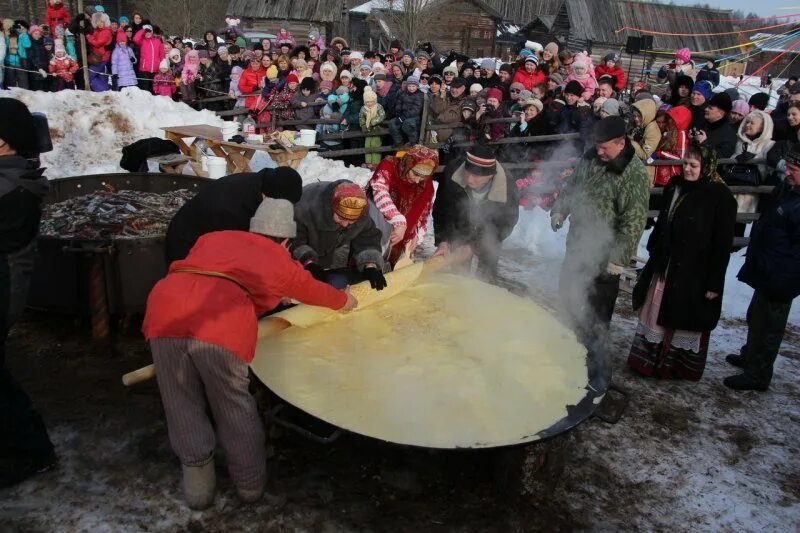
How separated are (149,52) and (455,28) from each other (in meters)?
22.8

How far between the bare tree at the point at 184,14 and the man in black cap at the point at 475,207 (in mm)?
31311

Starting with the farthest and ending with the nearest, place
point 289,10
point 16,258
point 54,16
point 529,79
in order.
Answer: point 289,10 < point 54,16 < point 529,79 < point 16,258

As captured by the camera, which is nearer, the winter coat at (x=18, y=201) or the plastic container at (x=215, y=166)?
the winter coat at (x=18, y=201)

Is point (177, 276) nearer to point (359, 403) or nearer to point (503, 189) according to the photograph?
point (359, 403)

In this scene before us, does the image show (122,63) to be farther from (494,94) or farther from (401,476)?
(401,476)

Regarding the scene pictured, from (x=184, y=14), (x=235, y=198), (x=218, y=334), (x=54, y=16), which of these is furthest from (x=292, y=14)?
(x=218, y=334)

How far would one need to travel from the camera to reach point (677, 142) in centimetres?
744

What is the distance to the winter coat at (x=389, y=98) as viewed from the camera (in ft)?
33.3

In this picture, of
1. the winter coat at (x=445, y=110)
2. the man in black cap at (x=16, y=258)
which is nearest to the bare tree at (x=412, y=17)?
the winter coat at (x=445, y=110)

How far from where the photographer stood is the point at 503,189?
4941mm

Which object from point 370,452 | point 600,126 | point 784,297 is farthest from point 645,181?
point 370,452

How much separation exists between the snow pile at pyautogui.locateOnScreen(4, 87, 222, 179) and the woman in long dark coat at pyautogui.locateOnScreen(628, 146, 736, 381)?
8.60 meters

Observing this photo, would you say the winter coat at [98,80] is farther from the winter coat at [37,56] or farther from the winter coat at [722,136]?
the winter coat at [722,136]

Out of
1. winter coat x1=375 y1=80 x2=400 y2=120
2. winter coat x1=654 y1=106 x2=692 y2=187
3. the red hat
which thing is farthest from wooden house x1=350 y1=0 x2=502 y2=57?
winter coat x1=654 y1=106 x2=692 y2=187
